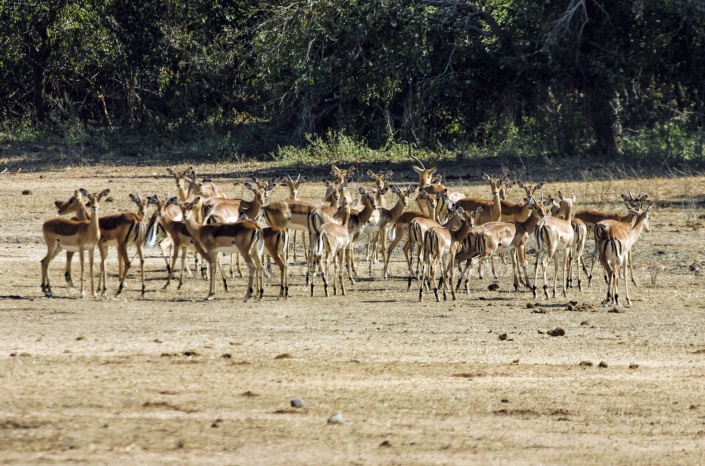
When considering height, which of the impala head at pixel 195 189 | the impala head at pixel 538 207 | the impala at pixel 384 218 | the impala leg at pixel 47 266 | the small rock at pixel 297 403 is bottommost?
the small rock at pixel 297 403

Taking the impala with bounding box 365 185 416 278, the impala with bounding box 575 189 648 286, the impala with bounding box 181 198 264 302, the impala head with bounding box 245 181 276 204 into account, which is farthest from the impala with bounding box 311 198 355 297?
the impala with bounding box 575 189 648 286

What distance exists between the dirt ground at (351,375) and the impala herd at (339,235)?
1.20 ft

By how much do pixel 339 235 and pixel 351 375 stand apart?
5649mm

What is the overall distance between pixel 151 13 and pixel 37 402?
27541 mm

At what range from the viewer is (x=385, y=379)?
375 inches

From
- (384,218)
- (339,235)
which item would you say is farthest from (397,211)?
(339,235)

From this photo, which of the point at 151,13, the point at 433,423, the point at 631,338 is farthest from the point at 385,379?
the point at 151,13

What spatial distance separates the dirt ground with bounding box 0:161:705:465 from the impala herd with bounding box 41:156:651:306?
14.4 inches

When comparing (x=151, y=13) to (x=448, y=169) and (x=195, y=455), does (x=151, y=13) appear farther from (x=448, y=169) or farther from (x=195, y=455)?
(x=195, y=455)

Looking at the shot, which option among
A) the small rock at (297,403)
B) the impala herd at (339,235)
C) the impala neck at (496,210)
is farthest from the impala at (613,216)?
the small rock at (297,403)

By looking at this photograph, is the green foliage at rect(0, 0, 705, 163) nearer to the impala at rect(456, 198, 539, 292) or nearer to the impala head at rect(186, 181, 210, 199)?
the impala head at rect(186, 181, 210, 199)

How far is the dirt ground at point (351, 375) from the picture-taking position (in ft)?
24.4

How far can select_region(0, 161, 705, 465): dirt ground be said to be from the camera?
24.4ft

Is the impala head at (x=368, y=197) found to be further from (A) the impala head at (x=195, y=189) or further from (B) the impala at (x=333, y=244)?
(A) the impala head at (x=195, y=189)
